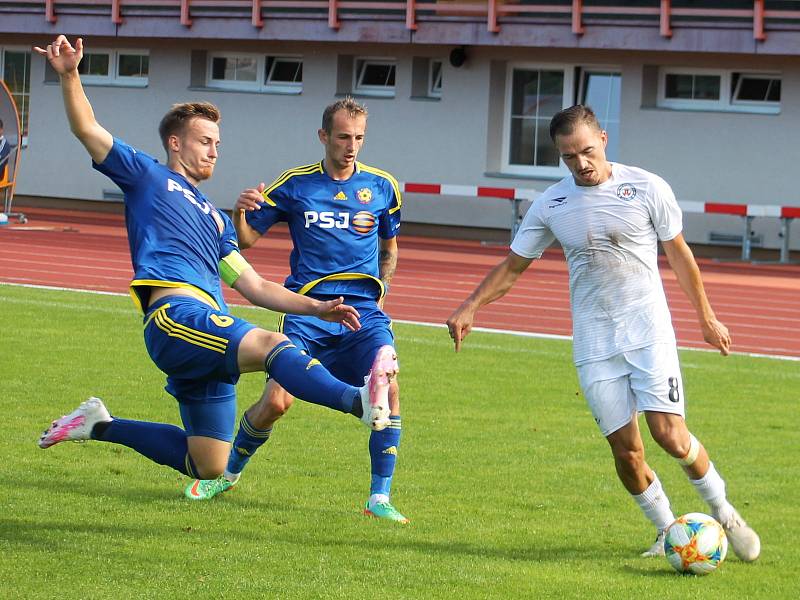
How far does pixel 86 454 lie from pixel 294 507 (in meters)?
1.85

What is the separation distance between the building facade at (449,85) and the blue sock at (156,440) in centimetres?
1880

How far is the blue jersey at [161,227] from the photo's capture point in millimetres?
6523

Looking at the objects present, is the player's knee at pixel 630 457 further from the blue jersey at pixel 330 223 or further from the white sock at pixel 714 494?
the blue jersey at pixel 330 223

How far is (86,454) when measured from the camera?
8766 millimetres

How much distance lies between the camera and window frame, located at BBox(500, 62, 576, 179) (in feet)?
88.1

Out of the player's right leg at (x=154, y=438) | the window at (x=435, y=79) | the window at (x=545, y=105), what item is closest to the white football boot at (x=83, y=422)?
the player's right leg at (x=154, y=438)

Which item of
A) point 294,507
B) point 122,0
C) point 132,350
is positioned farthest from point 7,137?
point 294,507

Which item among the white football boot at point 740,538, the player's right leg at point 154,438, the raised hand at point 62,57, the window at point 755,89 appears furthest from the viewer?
the window at point 755,89

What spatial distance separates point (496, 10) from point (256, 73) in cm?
650

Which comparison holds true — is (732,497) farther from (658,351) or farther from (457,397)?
(457,397)

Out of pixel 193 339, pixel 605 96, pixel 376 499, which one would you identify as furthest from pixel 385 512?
pixel 605 96

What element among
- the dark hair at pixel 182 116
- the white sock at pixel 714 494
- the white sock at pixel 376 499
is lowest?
the white sock at pixel 376 499

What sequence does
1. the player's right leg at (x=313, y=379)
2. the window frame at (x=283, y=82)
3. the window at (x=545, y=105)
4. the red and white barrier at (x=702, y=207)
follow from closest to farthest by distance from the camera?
the player's right leg at (x=313, y=379), the red and white barrier at (x=702, y=207), the window at (x=545, y=105), the window frame at (x=283, y=82)

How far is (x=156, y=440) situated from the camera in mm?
7012
